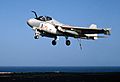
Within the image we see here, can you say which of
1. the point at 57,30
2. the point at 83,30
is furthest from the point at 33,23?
the point at 83,30

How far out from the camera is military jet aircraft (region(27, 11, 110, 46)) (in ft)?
152

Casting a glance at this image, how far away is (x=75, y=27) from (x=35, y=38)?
9104mm

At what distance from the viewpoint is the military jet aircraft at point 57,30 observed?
152 ft

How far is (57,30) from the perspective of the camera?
161ft

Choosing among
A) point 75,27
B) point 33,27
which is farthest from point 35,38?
point 75,27

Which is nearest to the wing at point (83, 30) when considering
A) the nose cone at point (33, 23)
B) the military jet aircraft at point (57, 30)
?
the military jet aircraft at point (57, 30)

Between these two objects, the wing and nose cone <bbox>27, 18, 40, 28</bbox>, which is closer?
nose cone <bbox>27, 18, 40, 28</bbox>

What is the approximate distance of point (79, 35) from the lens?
5184 cm

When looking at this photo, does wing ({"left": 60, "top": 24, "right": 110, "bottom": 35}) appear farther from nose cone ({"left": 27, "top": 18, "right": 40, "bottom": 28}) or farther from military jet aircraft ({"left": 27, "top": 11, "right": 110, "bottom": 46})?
nose cone ({"left": 27, "top": 18, "right": 40, "bottom": 28})

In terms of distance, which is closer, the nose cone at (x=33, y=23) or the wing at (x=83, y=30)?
the nose cone at (x=33, y=23)

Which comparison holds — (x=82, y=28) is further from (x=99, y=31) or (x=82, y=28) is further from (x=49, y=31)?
(x=49, y=31)

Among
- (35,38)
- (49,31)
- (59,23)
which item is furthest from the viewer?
(59,23)

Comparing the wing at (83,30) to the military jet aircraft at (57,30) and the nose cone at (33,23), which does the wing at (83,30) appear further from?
the nose cone at (33,23)

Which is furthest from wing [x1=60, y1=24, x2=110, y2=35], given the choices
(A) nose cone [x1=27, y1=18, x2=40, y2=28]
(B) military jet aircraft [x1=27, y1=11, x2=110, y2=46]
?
(A) nose cone [x1=27, y1=18, x2=40, y2=28]
